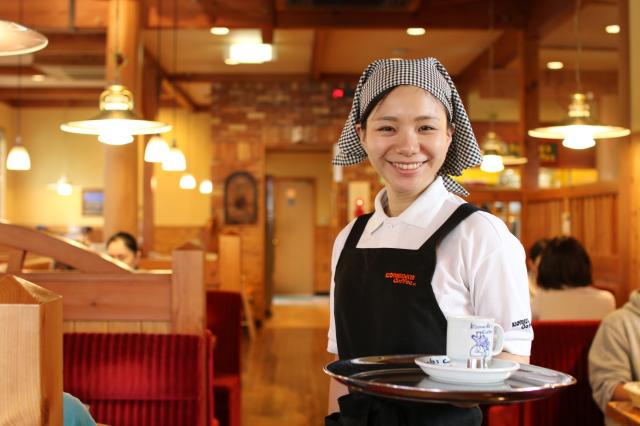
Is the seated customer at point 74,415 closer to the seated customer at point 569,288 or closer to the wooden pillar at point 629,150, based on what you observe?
the seated customer at point 569,288

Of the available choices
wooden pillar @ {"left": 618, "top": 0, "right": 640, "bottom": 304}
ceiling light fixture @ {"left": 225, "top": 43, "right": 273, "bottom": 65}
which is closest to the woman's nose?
wooden pillar @ {"left": 618, "top": 0, "right": 640, "bottom": 304}

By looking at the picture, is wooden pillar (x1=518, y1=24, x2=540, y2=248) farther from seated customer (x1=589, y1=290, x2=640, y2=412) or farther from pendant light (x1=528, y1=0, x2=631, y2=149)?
seated customer (x1=589, y1=290, x2=640, y2=412)

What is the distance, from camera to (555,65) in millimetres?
10297

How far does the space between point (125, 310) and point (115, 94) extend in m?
1.77

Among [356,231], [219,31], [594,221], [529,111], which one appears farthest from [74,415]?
[219,31]

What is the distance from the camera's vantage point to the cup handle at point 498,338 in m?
1.31

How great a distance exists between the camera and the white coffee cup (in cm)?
126

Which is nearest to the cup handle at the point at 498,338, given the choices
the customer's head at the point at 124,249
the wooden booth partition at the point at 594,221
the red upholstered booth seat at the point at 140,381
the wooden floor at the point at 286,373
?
the red upholstered booth seat at the point at 140,381

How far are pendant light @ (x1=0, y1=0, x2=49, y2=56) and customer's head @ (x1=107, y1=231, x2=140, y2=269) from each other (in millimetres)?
3016

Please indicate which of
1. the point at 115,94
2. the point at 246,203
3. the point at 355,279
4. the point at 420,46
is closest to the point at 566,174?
the point at 420,46

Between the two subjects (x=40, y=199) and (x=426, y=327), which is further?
(x=40, y=199)

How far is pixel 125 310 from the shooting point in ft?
10.6

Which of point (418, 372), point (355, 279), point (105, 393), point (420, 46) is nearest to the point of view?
point (418, 372)

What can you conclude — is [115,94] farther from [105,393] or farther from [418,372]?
[418,372]
